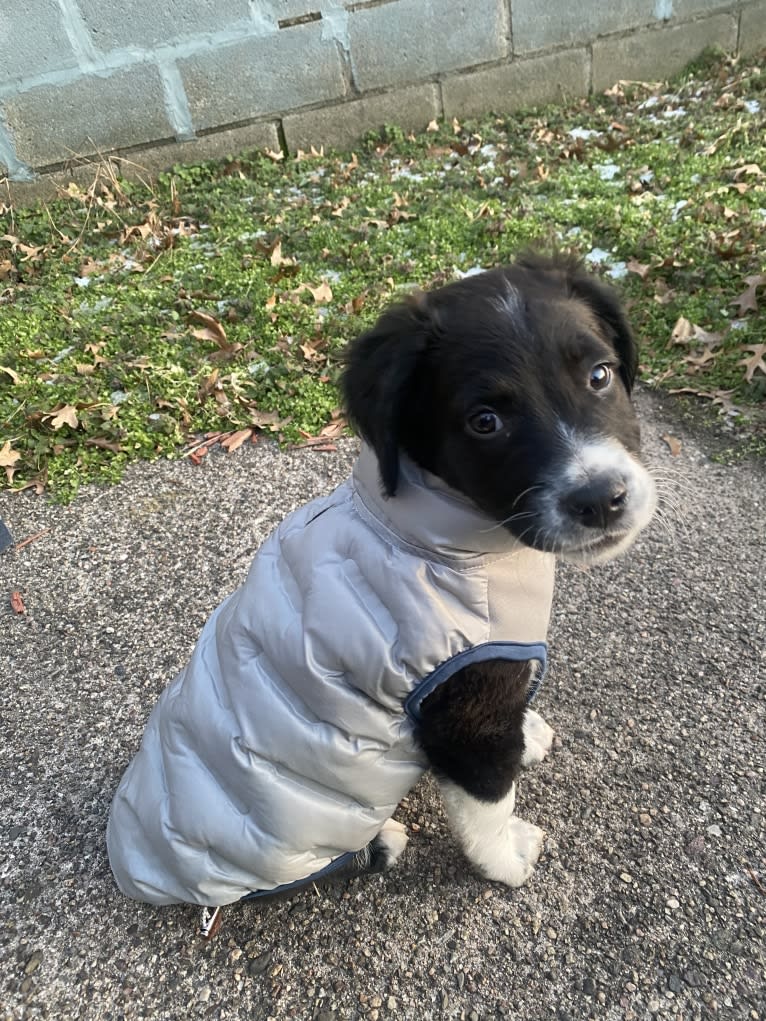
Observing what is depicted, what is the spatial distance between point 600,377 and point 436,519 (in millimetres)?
613

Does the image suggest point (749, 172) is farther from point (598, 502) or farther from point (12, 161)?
point (12, 161)

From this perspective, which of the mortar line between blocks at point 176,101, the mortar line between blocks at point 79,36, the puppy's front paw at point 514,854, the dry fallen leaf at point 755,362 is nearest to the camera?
the puppy's front paw at point 514,854

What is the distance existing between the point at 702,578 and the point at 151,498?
2.98 m

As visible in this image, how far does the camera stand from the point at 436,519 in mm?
1836

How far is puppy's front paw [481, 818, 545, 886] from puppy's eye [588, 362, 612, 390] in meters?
1.40

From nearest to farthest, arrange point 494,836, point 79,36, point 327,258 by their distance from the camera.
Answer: point 494,836, point 327,258, point 79,36

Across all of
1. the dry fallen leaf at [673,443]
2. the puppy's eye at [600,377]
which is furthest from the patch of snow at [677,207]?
the puppy's eye at [600,377]

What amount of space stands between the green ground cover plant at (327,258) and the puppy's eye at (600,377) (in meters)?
2.28

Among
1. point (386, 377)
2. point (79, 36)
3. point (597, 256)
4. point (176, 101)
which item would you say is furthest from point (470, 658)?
point (79, 36)

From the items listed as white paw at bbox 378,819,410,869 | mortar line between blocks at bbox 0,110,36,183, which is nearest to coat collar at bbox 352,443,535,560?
white paw at bbox 378,819,410,869

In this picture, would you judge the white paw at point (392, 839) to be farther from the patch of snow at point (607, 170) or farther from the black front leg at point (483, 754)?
the patch of snow at point (607, 170)

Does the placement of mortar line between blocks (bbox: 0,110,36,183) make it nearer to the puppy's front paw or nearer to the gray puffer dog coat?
the gray puffer dog coat

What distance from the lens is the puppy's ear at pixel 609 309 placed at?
2.12 meters

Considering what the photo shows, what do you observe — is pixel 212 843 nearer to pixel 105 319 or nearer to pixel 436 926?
pixel 436 926
